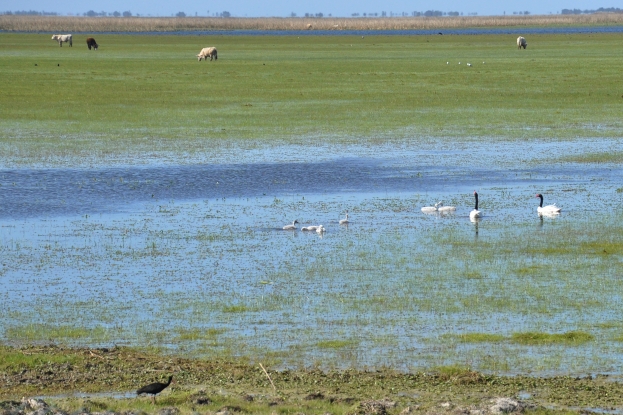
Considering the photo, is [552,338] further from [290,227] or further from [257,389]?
[290,227]

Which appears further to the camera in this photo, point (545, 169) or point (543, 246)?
point (545, 169)

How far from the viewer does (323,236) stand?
17.5 m

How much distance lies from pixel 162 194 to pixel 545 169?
8922mm

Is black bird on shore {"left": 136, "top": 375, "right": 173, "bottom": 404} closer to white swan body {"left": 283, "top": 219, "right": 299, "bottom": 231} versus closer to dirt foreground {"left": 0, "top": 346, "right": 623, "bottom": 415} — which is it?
dirt foreground {"left": 0, "top": 346, "right": 623, "bottom": 415}

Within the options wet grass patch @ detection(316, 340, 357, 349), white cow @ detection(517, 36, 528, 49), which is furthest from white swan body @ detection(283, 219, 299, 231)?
white cow @ detection(517, 36, 528, 49)

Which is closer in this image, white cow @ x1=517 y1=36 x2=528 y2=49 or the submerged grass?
the submerged grass

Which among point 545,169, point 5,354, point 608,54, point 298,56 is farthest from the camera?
point 298,56

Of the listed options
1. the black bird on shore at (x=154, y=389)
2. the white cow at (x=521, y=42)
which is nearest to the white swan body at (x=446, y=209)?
the black bird on shore at (x=154, y=389)

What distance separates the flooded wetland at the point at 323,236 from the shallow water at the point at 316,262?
0.05 m

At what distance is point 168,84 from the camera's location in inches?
1839

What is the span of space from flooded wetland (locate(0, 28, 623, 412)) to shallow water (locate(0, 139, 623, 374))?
0.05 m

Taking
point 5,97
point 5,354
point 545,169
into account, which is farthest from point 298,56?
point 5,354

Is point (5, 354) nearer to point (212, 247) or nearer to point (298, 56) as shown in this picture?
point (212, 247)

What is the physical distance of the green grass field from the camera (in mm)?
30234
